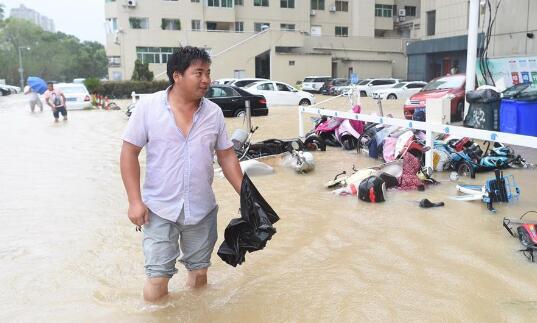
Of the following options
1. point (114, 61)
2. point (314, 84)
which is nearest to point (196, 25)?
point (114, 61)

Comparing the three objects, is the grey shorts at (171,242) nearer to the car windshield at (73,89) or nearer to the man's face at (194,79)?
the man's face at (194,79)

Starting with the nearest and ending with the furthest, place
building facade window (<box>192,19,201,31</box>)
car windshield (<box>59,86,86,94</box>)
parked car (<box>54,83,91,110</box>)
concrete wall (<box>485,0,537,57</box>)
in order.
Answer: concrete wall (<box>485,0,537,57</box>), parked car (<box>54,83,91,110</box>), car windshield (<box>59,86,86,94</box>), building facade window (<box>192,19,201,31</box>)

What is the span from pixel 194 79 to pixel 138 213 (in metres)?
0.89

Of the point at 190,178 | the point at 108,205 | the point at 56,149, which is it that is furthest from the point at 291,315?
the point at 56,149

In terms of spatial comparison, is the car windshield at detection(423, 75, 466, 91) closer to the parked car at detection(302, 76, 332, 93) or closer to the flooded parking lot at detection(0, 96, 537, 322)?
→ the flooded parking lot at detection(0, 96, 537, 322)

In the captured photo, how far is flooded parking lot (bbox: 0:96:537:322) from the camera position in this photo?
12.8ft

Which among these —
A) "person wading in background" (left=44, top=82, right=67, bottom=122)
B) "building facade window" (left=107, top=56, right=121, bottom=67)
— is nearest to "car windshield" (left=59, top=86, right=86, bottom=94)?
"person wading in background" (left=44, top=82, right=67, bottom=122)

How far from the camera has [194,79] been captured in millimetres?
3297

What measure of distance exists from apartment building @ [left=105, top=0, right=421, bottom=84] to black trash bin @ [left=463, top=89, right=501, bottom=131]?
34817 millimetres

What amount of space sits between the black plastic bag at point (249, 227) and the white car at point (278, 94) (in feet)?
69.6

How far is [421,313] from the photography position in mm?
3756

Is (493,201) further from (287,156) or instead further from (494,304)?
(287,156)

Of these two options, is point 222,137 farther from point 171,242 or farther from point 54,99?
point 54,99

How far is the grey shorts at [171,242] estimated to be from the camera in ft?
11.0
